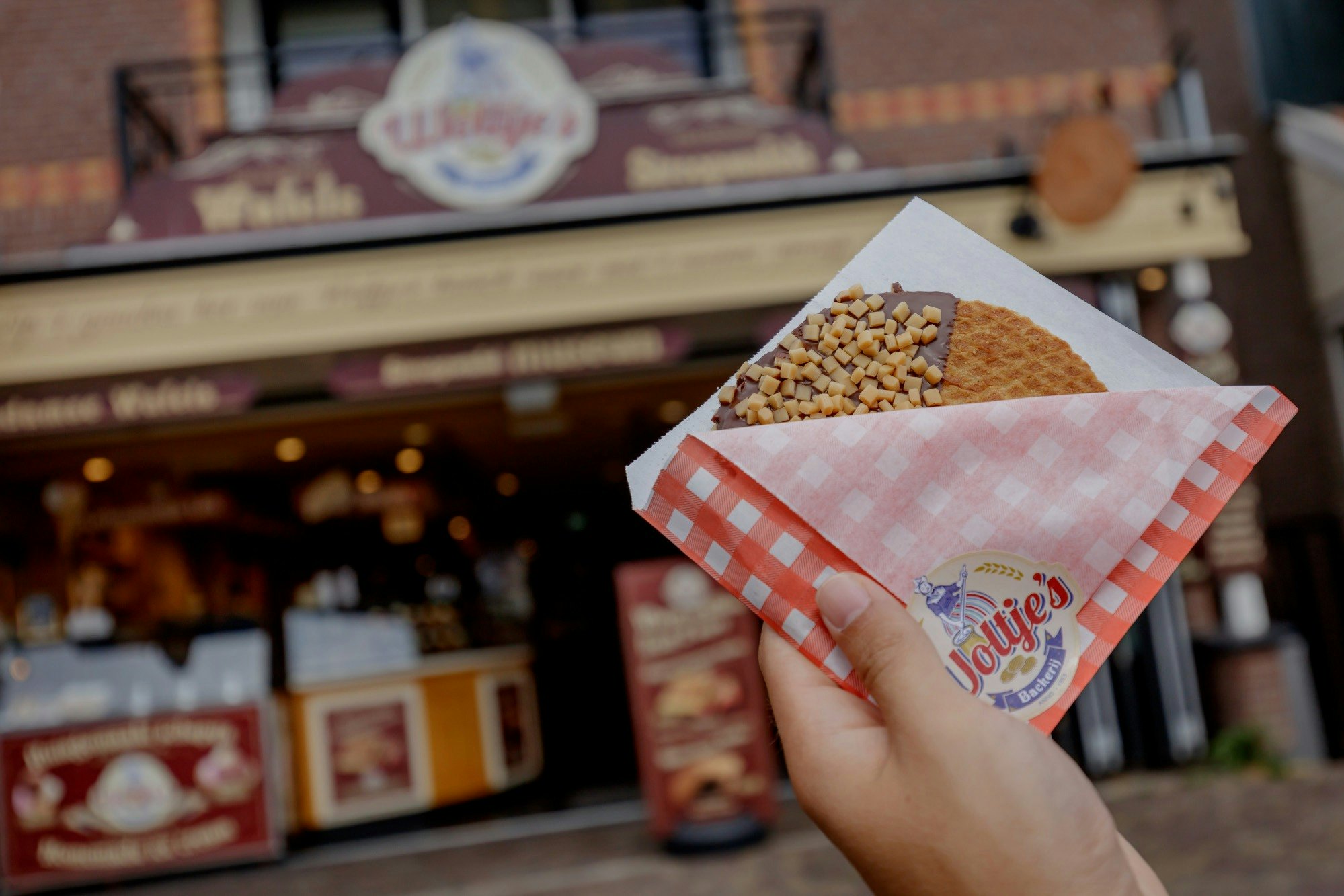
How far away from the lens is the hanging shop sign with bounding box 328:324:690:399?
5410mm

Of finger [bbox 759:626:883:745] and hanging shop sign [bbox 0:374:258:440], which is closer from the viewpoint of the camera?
finger [bbox 759:626:883:745]

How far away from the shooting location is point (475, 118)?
5.63 m

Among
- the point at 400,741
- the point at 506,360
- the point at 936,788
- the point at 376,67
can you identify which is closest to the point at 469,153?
the point at 376,67

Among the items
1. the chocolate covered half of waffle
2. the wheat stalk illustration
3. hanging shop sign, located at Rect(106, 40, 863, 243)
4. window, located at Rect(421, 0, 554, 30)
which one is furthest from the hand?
window, located at Rect(421, 0, 554, 30)

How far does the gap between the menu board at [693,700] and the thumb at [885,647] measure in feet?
15.1

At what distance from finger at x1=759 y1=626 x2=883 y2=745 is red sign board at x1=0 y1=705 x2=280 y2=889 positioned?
5999 millimetres

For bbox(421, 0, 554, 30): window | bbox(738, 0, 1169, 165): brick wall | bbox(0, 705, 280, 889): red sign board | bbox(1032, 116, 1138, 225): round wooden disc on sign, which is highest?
bbox(421, 0, 554, 30): window

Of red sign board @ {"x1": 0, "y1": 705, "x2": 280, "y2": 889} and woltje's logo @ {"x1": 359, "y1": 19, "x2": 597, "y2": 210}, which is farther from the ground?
woltje's logo @ {"x1": 359, "y1": 19, "x2": 597, "y2": 210}

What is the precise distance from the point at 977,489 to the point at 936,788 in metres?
0.37

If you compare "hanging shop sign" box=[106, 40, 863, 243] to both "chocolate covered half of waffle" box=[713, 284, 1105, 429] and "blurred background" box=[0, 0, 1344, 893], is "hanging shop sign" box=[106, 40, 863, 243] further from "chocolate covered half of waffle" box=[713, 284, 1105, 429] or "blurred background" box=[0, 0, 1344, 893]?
"chocolate covered half of waffle" box=[713, 284, 1105, 429]

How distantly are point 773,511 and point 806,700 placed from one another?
238mm

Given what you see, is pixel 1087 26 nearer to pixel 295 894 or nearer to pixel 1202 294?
pixel 1202 294

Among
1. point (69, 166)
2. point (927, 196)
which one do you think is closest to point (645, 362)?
point (927, 196)

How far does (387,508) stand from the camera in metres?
7.22
